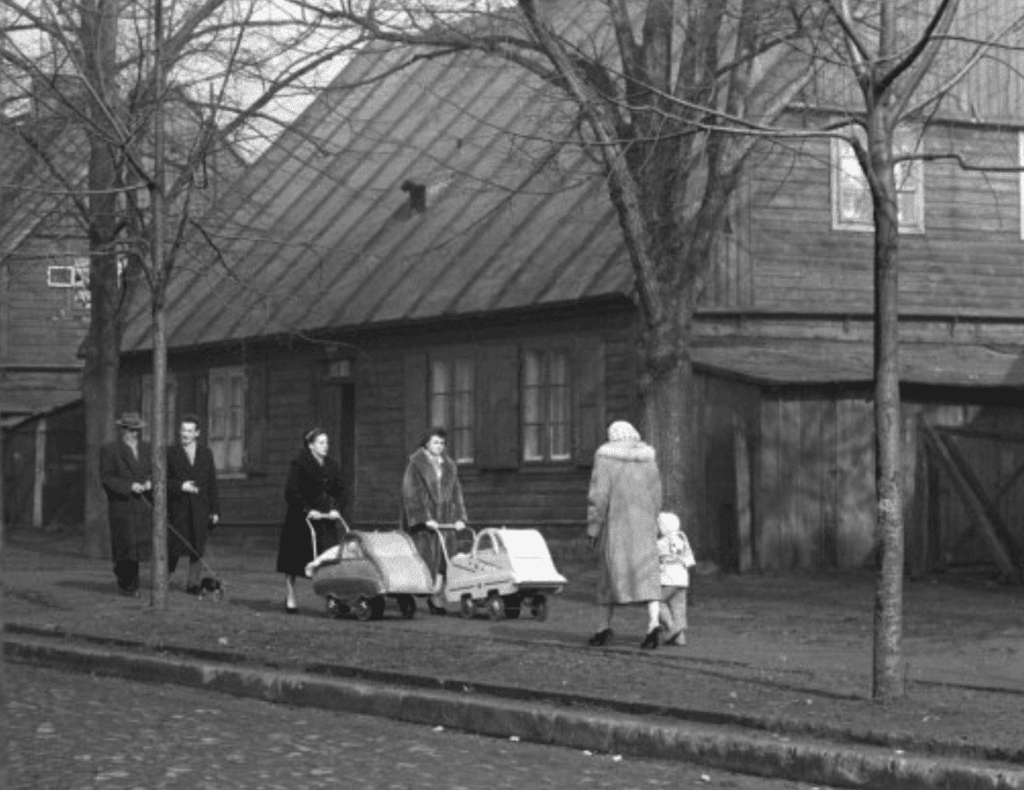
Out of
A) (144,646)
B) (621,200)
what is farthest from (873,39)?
(144,646)

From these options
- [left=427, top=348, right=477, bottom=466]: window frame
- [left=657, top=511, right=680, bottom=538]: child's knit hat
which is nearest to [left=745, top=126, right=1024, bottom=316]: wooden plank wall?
[left=427, top=348, right=477, bottom=466]: window frame

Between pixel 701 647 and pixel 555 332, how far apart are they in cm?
1514

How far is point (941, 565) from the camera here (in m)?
26.6

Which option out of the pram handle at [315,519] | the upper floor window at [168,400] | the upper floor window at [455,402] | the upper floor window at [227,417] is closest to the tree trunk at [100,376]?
the upper floor window at [455,402]

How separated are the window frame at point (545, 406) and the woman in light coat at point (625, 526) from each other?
1465 centimetres

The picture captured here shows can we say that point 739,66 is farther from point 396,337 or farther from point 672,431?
point 396,337

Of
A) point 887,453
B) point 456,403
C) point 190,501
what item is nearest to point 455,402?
point 456,403

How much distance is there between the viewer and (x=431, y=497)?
21109 mm

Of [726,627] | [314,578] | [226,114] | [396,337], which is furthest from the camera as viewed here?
[396,337]

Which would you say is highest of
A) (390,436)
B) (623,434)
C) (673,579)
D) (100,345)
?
(100,345)

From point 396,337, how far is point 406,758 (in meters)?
23.8

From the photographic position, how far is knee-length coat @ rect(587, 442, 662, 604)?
16828 mm

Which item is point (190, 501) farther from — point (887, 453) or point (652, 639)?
point (887, 453)

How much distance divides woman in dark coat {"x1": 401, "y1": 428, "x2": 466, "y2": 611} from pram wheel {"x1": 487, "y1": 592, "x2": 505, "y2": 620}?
2.63 feet
